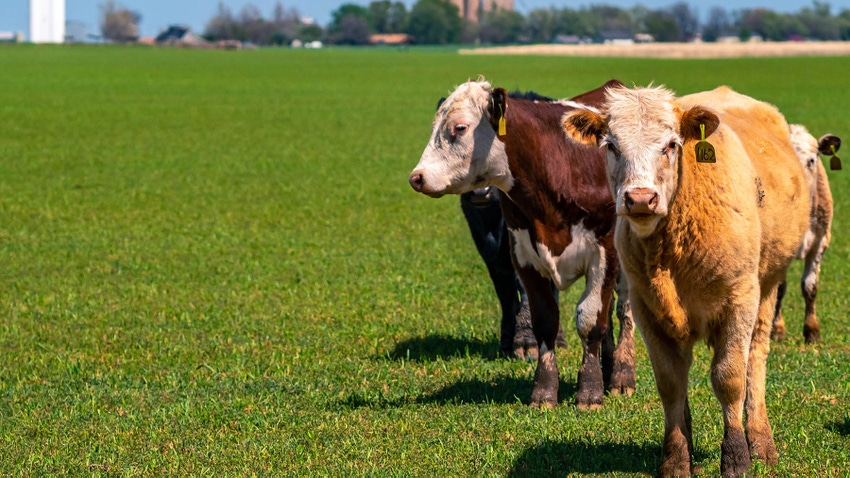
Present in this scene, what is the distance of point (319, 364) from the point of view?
9.02m

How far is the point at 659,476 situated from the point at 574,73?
A: 5901cm

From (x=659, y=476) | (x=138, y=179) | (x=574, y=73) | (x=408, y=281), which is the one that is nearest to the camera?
(x=659, y=476)

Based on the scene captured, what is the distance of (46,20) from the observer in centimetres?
18100

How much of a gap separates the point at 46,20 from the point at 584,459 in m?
186

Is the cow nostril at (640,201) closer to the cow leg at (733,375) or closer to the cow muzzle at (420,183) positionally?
the cow leg at (733,375)

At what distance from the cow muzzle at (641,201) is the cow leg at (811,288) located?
488 centimetres

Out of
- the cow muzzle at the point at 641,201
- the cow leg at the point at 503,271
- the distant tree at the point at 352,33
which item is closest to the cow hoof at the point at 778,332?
the cow leg at the point at 503,271

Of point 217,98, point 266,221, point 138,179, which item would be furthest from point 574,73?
point 266,221

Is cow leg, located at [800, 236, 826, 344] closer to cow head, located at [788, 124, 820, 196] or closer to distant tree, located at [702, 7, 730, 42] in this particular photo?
cow head, located at [788, 124, 820, 196]

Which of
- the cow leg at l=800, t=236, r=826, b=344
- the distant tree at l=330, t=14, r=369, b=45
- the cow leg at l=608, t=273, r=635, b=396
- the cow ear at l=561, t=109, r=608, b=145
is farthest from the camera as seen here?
the distant tree at l=330, t=14, r=369, b=45

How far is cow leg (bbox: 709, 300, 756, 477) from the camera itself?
5969mm

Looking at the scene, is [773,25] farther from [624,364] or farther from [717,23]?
[624,364]

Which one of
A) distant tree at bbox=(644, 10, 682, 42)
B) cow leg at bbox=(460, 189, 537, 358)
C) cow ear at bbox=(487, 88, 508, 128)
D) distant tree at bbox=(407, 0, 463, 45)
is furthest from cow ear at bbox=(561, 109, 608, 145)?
distant tree at bbox=(407, 0, 463, 45)

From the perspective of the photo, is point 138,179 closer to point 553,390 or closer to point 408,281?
point 408,281
